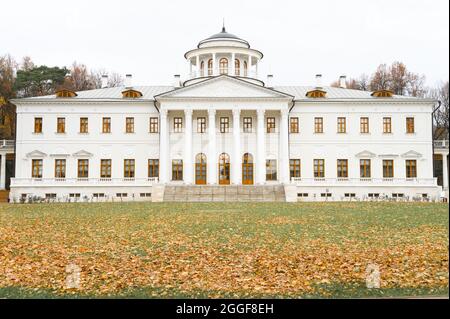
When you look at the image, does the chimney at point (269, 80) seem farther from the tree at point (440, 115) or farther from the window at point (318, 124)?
the tree at point (440, 115)

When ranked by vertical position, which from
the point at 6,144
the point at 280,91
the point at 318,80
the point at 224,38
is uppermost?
the point at 224,38

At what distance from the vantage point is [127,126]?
1672 inches

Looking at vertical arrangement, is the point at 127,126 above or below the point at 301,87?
below

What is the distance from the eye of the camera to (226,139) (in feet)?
138

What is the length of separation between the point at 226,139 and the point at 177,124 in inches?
184

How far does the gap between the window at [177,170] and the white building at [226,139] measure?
0.30 ft

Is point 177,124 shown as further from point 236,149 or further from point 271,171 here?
point 271,171

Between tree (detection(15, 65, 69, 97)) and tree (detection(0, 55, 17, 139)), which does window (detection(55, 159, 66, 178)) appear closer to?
tree (detection(0, 55, 17, 139))

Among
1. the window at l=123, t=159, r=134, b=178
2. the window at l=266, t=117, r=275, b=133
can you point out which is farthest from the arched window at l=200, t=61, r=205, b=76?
the window at l=123, t=159, r=134, b=178

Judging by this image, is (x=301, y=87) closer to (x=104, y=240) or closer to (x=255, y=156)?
(x=255, y=156)

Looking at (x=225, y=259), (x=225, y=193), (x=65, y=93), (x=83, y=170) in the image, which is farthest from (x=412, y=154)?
(x=225, y=259)

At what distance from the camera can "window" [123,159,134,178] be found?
4184cm
